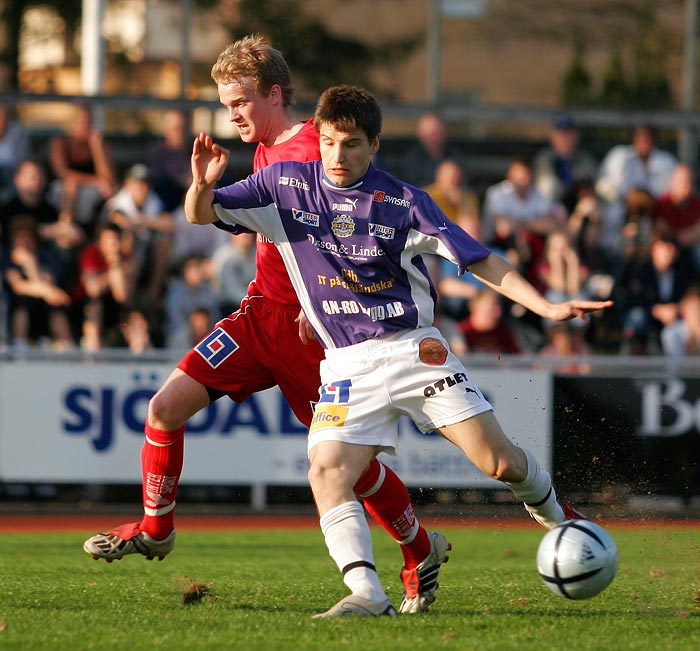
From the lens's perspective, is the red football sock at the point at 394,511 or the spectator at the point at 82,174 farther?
the spectator at the point at 82,174

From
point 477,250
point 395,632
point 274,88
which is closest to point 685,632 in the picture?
point 395,632

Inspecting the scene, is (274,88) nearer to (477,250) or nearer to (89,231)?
(477,250)

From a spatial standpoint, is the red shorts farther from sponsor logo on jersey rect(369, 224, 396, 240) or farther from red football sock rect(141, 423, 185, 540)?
sponsor logo on jersey rect(369, 224, 396, 240)

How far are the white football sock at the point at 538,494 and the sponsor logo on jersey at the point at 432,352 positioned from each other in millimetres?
602

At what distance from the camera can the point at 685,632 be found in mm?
5633

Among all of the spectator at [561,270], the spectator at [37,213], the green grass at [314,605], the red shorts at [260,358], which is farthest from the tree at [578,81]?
the red shorts at [260,358]

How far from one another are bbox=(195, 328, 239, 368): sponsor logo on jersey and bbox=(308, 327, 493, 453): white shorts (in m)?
0.80

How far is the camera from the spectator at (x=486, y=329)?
43.3 ft

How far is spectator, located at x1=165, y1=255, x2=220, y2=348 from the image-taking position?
13.4 m

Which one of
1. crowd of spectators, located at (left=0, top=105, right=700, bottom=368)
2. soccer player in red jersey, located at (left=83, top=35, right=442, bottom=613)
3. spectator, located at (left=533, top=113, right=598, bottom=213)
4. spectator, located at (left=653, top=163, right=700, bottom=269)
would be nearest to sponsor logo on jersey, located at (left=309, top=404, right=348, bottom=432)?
soccer player in red jersey, located at (left=83, top=35, right=442, bottom=613)

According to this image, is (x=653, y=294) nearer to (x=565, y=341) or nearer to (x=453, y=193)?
(x=565, y=341)

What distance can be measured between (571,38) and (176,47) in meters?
9.30

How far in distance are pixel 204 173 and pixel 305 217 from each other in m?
0.52

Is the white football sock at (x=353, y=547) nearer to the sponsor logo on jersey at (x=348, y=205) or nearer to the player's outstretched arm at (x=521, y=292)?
the player's outstretched arm at (x=521, y=292)
